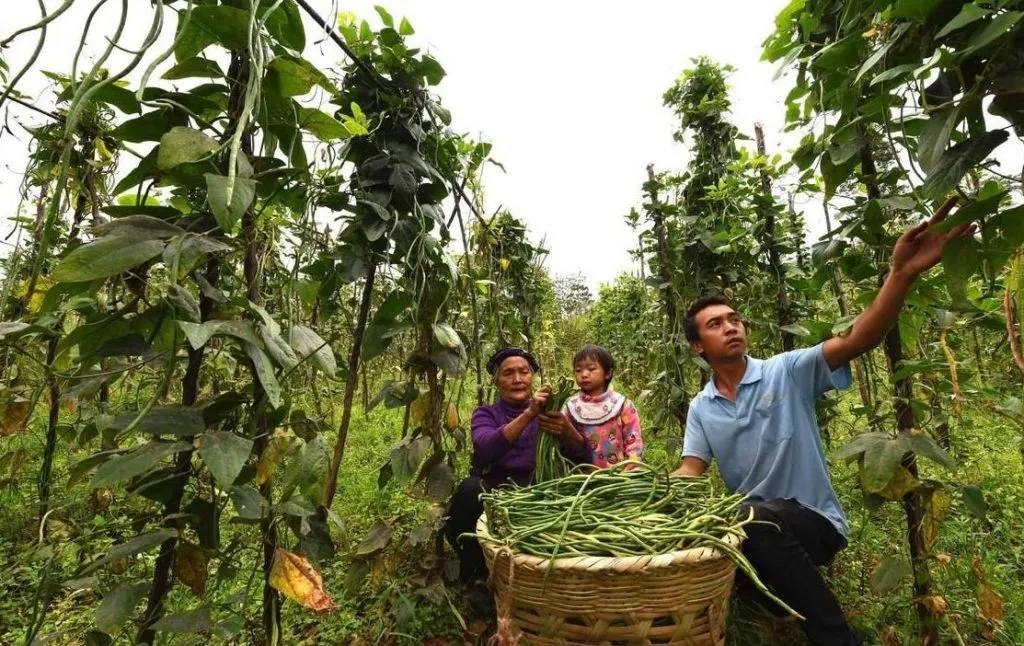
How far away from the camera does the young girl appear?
2422mm

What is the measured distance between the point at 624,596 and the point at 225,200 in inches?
38.5

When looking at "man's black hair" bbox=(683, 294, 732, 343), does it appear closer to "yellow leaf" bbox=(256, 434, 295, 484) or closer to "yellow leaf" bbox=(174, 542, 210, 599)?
"yellow leaf" bbox=(256, 434, 295, 484)

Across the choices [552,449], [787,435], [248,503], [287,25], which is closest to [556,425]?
[552,449]

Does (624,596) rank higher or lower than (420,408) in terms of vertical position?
lower

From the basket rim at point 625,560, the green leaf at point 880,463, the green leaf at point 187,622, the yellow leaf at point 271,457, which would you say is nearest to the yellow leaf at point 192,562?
the green leaf at point 187,622

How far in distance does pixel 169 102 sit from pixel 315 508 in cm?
70

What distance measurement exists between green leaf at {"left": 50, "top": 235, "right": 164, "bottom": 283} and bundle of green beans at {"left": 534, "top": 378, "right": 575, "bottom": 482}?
127 centimetres

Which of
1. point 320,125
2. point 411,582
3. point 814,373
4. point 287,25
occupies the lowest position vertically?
point 411,582

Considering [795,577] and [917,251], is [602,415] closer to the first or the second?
[795,577]

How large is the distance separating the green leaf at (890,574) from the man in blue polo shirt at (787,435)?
0.13m

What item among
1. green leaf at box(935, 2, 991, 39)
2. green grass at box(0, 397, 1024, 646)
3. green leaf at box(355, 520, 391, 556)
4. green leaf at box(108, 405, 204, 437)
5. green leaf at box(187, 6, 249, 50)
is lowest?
green grass at box(0, 397, 1024, 646)

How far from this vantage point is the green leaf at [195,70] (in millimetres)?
917

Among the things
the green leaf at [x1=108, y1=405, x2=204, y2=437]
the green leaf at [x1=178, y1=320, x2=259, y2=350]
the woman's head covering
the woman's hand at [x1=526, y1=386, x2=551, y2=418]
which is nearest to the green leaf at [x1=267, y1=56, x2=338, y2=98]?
the green leaf at [x1=178, y1=320, x2=259, y2=350]

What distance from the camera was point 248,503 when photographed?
94 centimetres
